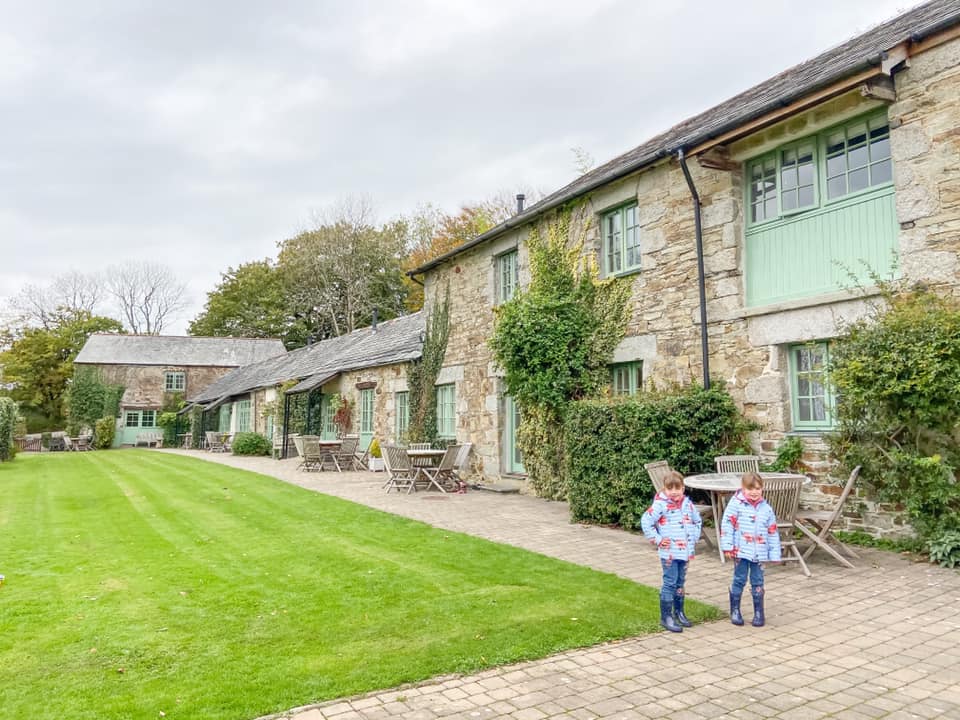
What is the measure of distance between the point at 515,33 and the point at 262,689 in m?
10.7

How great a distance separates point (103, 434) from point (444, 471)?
27939 mm

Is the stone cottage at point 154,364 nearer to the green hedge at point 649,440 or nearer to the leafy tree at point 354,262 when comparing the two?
the leafy tree at point 354,262

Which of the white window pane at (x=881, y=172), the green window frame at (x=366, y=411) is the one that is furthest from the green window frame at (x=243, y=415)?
the white window pane at (x=881, y=172)

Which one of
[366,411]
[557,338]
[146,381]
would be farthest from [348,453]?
[146,381]

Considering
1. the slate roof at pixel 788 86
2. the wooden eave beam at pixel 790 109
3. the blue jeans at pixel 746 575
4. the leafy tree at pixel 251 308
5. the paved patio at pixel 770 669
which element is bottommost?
the paved patio at pixel 770 669

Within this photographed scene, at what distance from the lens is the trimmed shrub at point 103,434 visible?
3347cm

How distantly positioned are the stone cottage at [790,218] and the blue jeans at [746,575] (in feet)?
10.3

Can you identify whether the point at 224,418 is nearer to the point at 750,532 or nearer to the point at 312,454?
the point at 312,454

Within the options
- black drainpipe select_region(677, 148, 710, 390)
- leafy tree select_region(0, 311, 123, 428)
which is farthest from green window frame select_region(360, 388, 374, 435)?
leafy tree select_region(0, 311, 123, 428)

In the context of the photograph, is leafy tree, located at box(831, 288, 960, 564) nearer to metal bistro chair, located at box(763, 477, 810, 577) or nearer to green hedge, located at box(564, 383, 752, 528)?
metal bistro chair, located at box(763, 477, 810, 577)

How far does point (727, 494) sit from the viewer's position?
21.8 ft

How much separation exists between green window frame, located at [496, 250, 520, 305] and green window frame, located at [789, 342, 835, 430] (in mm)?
6381

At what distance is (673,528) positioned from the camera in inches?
181

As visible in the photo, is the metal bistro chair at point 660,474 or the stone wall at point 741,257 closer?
the stone wall at point 741,257
